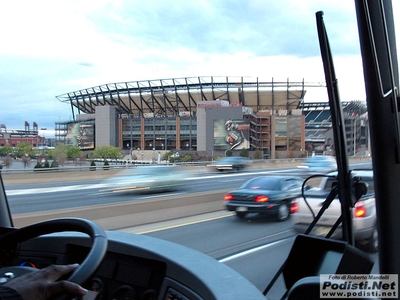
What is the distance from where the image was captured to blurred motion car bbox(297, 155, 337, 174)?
2385 millimetres

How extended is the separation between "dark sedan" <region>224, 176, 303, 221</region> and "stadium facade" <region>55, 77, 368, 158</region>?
0.67ft

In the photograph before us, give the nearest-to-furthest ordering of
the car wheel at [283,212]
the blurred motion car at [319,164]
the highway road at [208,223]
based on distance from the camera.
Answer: the blurred motion car at [319,164], the highway road at [208,223], the car wheel at [283,212]

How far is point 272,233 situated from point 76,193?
1.44m

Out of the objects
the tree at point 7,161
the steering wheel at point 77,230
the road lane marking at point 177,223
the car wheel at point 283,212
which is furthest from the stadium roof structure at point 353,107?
the tree at point 7,161

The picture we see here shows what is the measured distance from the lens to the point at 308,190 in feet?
8.38

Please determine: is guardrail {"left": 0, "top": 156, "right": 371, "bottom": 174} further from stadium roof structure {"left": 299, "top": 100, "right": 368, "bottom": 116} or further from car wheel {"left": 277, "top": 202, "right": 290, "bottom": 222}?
stadium roof structure {"left": 299, "top": 100, "right": 368, "bottom": 116}

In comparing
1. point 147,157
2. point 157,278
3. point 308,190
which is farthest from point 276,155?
point 157,278

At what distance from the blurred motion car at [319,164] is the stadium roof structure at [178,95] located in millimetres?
420

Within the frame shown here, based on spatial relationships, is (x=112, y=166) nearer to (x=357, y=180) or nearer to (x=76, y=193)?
(x=76, y=193)

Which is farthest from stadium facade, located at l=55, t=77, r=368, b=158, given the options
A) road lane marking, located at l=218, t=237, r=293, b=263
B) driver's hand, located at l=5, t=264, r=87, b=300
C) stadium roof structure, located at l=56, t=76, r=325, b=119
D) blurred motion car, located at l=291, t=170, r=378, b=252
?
driver's hand, located at l=5, t=264, r=87, b=300

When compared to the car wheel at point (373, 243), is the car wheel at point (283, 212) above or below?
above

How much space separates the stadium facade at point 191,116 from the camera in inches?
110

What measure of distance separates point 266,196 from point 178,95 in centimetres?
97

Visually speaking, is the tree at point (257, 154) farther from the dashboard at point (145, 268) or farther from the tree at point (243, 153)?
the dashboard at point (145, 268)
